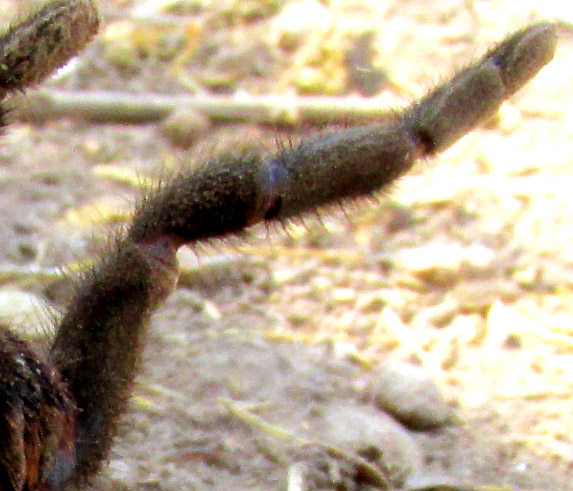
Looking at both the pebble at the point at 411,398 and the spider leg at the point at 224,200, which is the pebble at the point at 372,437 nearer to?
the pebble at the point at 411,398

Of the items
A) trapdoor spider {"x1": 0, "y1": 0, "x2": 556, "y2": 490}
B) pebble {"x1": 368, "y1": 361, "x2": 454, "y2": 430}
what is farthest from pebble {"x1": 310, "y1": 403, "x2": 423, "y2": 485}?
trapdoor spider {"x1": 0, "y1": 0, "x2": 556, "y2": 490}

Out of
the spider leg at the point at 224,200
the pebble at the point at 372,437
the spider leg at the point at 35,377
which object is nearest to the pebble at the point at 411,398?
the pebble at the point at 372,437

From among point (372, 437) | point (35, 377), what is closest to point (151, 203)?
point (35, 377)

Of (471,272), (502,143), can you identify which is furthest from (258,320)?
(502,143)

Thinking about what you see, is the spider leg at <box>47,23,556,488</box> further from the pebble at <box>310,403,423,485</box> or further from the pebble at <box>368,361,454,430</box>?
the pebble at <box>368,361,454,430</box>

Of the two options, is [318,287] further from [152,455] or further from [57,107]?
[57,107]

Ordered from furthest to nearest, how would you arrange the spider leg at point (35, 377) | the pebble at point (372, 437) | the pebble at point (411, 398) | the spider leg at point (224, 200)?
the pebble at point (411, 398) < the pebble at point (372, 437) < the spider leg at point (224, 200) < the spider leg at point (35, 377)

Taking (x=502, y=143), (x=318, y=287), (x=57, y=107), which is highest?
(x=57, y=107)
